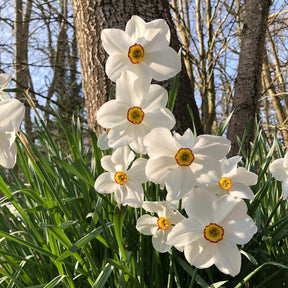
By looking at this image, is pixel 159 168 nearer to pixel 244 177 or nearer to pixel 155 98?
pixel 155 98

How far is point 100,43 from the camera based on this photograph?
5.98ft

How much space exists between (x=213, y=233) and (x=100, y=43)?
52.9 inches

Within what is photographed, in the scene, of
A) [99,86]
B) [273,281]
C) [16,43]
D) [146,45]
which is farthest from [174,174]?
[16,43]

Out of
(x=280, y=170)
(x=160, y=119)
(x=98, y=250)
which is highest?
(x=160, y=119)

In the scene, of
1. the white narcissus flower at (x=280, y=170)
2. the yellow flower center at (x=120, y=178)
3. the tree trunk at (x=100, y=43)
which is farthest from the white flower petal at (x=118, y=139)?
the tree trunk at (x=100, y=43)

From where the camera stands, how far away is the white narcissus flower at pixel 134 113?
0.73m

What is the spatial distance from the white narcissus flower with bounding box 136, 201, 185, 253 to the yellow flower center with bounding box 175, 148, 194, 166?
0.21 m

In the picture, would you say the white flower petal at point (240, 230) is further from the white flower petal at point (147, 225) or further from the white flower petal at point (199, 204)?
the white flower petal at point (147, 225)

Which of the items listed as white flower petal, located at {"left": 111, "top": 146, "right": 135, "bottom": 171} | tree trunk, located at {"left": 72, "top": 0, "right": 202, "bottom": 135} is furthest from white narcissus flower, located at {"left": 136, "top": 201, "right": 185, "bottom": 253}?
tree trunk, located at {"left": 72, "top": 0, "right": 202, "bottom": 135}

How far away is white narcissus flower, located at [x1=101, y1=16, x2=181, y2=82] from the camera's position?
77 cm

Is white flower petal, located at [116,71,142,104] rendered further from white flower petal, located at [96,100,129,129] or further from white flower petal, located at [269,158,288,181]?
white flower petal, located at [269,158,288,181]

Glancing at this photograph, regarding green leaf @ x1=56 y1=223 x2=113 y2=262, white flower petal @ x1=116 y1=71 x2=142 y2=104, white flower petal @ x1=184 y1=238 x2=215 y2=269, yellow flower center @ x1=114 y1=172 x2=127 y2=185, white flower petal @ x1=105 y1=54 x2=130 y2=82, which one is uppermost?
white flower petal @ x1=105 y1=54 x2=130 y2=82

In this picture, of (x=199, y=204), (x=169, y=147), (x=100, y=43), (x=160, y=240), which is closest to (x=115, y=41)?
(x=169, y=147)

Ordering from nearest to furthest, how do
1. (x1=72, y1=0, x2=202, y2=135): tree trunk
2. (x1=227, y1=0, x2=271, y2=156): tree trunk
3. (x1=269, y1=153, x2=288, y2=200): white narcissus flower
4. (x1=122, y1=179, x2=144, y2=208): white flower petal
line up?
1. (x1=122, y1=179, x2=144, y2=208): white flower petal
2. (x1=269, y1=153, x2=288, y2=200): white narcissus flower
3. (x1=72, y1=0, x2=202, y2=135): tree trunk
4. (x1=227, y1=0, x2=271, y2=156): tree trunk
